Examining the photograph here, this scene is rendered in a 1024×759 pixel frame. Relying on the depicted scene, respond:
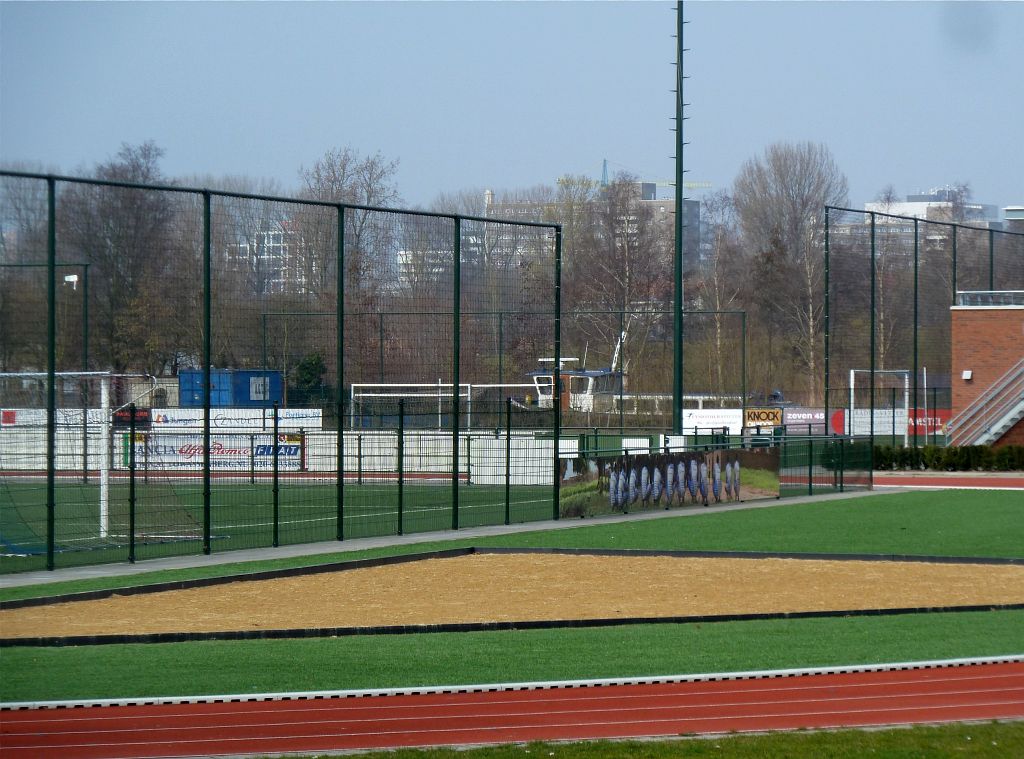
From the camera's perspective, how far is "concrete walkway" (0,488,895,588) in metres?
15.9

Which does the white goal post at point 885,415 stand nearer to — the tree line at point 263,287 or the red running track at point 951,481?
the red running track at point 951,481

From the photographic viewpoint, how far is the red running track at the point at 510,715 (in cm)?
778

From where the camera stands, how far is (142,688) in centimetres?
920

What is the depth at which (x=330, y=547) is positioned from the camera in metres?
19.0

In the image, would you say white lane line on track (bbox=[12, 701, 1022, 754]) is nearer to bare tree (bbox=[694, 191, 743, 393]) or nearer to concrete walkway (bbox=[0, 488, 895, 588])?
concrete walkway (bbox=[0, 488, 895, 588])

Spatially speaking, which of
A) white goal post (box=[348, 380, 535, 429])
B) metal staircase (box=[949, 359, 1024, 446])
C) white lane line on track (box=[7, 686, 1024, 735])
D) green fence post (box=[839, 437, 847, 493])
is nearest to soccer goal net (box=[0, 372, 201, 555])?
white goal post (box=[348, 380, 535, 429])

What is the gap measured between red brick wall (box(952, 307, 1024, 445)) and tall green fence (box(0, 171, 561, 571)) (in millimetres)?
Result: 23063

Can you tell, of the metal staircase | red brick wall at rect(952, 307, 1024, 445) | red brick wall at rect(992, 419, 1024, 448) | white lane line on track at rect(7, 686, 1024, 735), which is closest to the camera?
white lane line on track at rect(7, 686, 1024, 735)

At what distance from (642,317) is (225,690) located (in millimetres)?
49948

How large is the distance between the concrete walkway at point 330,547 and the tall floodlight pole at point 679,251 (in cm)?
523

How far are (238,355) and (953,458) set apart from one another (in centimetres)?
2425

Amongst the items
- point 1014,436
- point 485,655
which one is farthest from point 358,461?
point 1014,436

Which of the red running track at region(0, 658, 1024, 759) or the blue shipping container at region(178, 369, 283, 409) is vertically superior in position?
the blue shipping container at region(178, 369, 283, 409)

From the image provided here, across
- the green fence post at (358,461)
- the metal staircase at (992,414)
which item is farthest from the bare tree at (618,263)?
the green fence post at (358,461)
